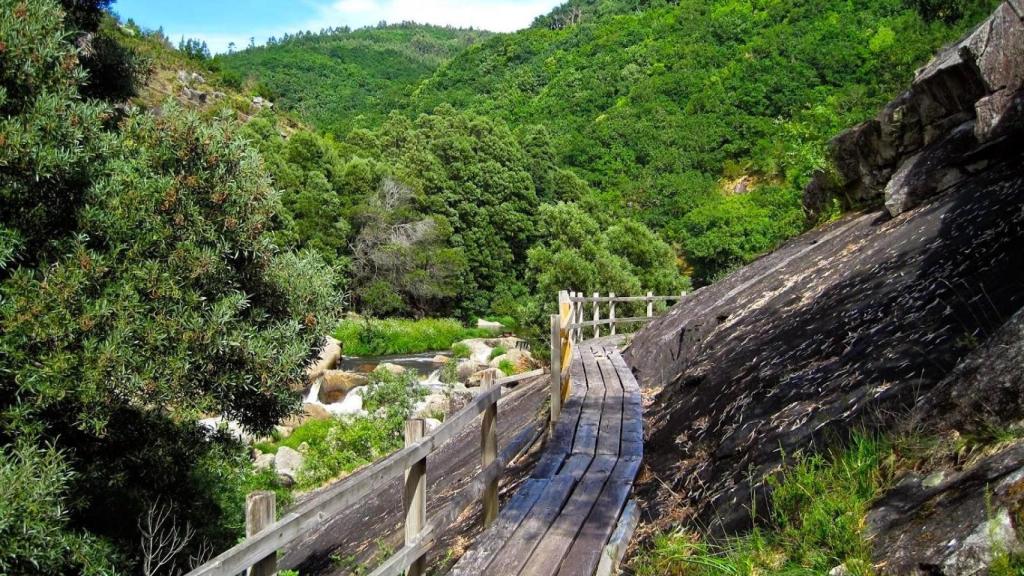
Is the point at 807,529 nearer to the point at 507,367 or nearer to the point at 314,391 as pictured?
the point at 314,391

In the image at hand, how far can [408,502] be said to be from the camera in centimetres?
419

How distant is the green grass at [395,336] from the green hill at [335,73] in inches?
1748

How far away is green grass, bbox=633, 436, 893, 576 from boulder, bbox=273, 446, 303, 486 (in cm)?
Result: 1397

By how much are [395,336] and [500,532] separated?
34701mm

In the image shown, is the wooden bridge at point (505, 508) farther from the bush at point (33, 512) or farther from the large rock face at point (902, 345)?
the bush at point (33, 512)

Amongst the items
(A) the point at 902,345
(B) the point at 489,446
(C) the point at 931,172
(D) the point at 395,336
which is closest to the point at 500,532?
(B) the point at 489,446

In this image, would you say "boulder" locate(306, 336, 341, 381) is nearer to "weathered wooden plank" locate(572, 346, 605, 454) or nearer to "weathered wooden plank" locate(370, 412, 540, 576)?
"weathered wooden plank" locate(572, 346, 605, 454)

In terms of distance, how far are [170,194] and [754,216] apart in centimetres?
5455

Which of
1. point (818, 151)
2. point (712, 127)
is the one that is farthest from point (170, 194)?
point (712, 127)

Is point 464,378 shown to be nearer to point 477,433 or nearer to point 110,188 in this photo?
point 477,433

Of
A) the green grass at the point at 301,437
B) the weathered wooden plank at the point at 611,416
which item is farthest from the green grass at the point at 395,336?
the weathered wooden plank at the point at 611,416

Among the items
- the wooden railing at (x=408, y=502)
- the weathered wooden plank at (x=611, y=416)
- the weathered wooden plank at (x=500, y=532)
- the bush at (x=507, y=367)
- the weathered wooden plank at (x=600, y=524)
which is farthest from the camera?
the bush at (x=507, y=367)

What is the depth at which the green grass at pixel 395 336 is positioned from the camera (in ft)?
122

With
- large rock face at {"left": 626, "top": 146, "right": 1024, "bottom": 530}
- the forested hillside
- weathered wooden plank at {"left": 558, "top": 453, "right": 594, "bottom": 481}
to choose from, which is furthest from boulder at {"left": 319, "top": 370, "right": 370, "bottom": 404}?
the forested hillside
